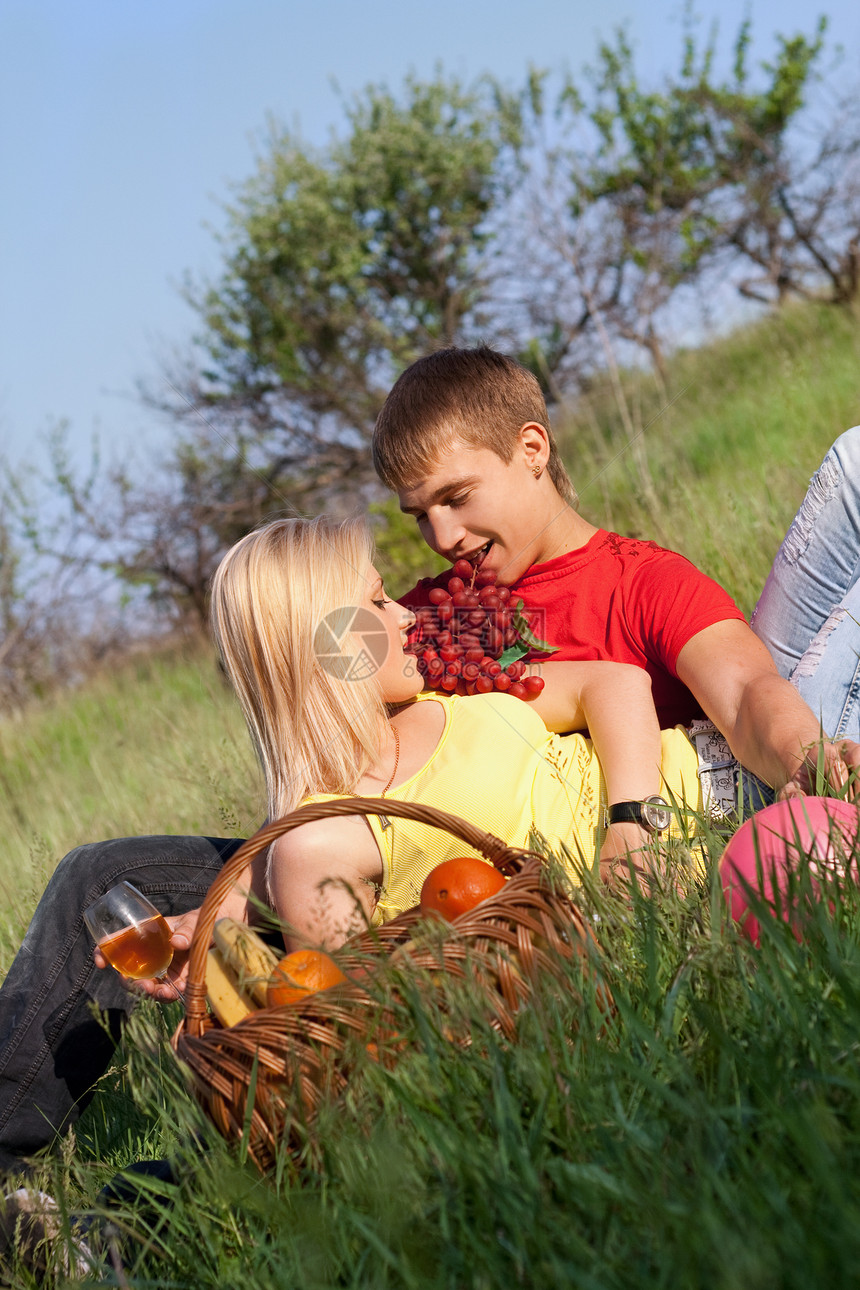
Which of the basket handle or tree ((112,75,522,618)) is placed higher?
tree ((112,75,522,618))

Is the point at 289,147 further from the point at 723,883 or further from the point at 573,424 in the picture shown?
the point at 723,883

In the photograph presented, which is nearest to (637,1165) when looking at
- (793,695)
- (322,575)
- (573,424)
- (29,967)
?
(793,695)

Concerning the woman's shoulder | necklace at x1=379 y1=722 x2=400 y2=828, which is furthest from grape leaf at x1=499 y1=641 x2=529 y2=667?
the woman's shoulder

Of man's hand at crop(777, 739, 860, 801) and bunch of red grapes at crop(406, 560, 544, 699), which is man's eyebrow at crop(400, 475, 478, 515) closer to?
bunch of red grapes at crop(406, 560, 544, 699)

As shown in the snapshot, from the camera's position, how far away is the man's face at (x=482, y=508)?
258 cm

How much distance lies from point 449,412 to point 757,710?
3.45 ft

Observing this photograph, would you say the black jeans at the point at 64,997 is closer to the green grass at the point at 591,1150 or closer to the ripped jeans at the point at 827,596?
the green grass at the point at 591,1150

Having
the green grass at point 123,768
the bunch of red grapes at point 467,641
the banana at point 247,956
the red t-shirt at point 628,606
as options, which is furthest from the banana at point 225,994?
the red t-shirt at point 628,606

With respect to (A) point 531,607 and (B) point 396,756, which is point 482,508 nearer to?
(A) point 531,607

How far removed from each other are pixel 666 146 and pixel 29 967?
969cm

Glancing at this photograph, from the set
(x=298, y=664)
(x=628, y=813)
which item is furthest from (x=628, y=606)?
(x=298, y=664)

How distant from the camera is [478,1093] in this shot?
140 centimetres

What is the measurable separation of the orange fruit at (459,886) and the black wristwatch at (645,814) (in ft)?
1.25

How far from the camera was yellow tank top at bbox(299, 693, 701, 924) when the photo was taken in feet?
6.94
